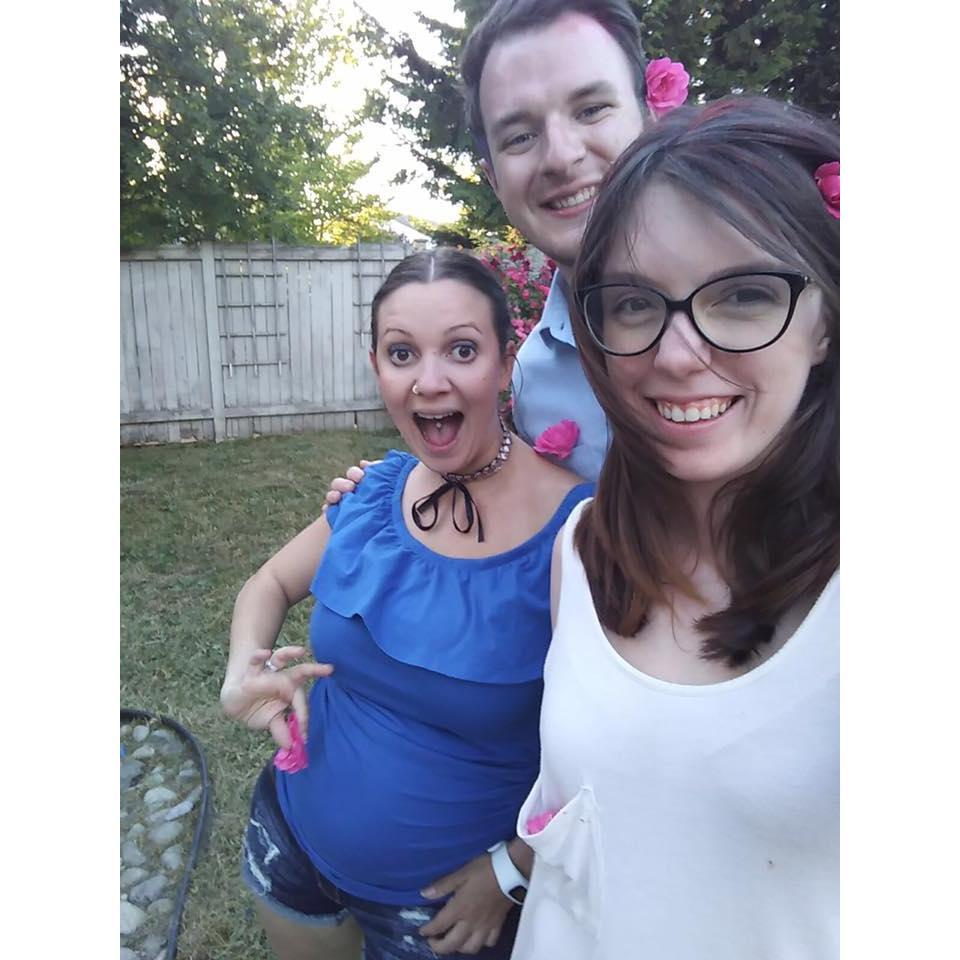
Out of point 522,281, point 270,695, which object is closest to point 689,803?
point 270,695

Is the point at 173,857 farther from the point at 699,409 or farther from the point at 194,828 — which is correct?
the point at 699,409

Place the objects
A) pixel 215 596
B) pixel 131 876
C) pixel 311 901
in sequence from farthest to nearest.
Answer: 1. pixel 215 596
2. pixel 131 876
3. pixel 311 901

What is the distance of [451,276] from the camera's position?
0.91 meters

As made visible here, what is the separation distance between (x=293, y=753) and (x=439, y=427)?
A: 0.49m

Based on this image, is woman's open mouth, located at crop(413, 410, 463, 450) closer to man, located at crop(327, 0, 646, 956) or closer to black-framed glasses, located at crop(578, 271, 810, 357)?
man, located at crop(327, 0, 646, 956)

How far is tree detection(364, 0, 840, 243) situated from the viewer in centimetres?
54

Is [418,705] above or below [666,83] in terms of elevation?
below

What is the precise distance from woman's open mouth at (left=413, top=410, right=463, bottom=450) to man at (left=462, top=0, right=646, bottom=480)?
0.18 m

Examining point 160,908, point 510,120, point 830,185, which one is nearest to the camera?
point 830,185

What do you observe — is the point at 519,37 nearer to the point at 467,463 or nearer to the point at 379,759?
the point at 467,463

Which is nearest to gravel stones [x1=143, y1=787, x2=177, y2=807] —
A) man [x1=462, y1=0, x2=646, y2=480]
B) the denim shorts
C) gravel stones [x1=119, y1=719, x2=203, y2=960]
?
gravel stones [x1=119, y1=719, x2=203, y2=960]

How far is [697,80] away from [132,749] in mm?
1602

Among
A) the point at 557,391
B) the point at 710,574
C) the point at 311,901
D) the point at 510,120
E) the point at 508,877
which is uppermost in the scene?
the point at 510,120
